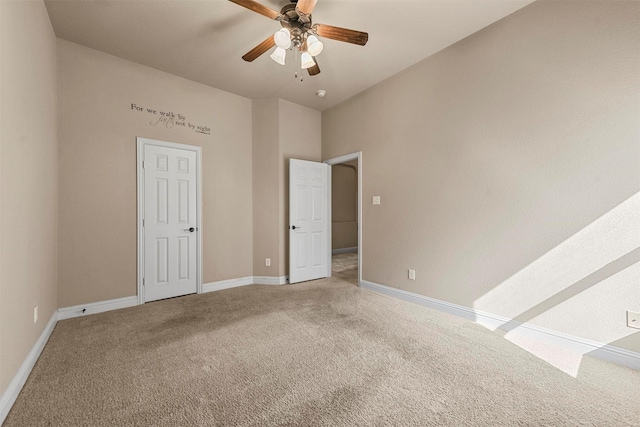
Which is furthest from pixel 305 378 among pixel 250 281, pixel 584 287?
pixel 250 281

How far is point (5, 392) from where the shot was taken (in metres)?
1.48

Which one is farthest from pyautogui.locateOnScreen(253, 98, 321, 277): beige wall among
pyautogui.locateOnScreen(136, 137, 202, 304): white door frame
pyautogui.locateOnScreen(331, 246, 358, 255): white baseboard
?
pyautogui.locateOnScreen(331, 246, 358, 255): white baseboard

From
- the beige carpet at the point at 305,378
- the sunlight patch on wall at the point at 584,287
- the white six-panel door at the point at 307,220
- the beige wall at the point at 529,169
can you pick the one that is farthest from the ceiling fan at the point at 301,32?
the beige carpet at the point at 305,378

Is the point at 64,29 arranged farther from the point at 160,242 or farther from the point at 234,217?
the point at 234,217

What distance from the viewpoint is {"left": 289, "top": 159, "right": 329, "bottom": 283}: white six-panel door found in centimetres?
425

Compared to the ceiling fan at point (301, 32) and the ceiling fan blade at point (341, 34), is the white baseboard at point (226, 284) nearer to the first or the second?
the ceiling fan at point (301, 32)

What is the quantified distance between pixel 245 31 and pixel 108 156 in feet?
7.09

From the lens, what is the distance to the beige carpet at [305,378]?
145 centimetres

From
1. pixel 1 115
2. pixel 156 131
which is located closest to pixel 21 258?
pixel 1 115

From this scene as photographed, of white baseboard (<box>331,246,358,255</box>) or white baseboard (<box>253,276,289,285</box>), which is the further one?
white baseboard (<box>331,246,358,255</box>)

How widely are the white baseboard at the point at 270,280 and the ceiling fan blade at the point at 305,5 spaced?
3.45m

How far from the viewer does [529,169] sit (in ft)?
7.76

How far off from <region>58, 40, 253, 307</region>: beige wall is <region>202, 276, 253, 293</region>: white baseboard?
11 centimetres

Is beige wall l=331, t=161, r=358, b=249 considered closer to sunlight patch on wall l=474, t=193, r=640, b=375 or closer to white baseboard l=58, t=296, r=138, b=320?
white baseboard l=58, t=296, r=138, b=320
